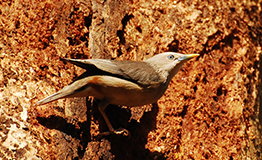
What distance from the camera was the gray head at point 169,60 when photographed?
500 cm

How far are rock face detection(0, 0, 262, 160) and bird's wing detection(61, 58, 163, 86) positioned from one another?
0.42 meters

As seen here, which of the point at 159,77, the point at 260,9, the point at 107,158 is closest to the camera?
the point at 107,158

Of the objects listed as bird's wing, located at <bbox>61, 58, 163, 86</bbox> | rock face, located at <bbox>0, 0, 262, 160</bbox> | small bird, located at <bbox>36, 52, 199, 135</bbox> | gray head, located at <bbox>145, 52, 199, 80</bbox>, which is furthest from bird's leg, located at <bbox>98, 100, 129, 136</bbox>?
gray head, located at <bbox>145, 52, 199, 80</bbox>

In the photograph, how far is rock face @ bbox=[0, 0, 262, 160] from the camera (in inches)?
172

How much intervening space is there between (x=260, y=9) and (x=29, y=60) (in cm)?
369

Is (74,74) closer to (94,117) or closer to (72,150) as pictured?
(94,117)

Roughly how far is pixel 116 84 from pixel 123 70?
22 centimetres

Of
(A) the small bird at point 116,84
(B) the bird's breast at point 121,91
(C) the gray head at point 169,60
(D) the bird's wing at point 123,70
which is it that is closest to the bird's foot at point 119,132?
(A) the small bird at point 116,84

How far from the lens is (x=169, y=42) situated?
5348 millimetres

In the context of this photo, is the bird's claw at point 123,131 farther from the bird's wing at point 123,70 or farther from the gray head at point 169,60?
the gray head at point 169,60

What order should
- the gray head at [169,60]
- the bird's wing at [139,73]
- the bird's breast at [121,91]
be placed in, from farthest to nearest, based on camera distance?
1. the gray head at [169,60]
2. the bird's wing at [139,73]
3. the bird's breast at [121,91]

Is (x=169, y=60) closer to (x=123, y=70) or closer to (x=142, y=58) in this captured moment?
(x=142, y=58)

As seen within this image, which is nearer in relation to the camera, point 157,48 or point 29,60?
point 29,60

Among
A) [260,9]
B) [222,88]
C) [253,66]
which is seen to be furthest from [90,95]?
[260,9]
